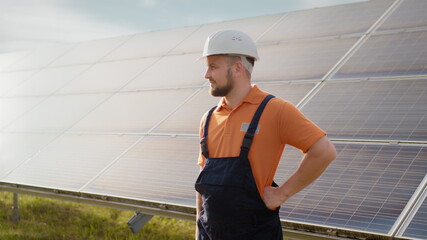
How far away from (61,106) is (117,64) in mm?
1609

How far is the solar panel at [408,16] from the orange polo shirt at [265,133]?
16.4 feet

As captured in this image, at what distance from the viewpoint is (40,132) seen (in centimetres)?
930

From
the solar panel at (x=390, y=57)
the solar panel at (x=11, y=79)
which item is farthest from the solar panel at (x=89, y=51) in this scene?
the solar panel at (x=390, y=57)

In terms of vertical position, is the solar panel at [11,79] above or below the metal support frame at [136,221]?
above

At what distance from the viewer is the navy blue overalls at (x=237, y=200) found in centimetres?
342

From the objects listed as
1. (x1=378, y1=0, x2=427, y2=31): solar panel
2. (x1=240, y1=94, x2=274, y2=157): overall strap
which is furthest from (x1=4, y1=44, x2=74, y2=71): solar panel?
Result: (x1=240, y1=94, x2=274, y2=157): overall strap

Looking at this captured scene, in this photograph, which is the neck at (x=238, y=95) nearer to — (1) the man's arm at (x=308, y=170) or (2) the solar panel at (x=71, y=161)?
(1) the man's arm at (x=308, y=170)

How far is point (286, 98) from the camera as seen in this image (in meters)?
6.71

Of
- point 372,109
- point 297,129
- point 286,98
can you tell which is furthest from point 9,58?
point 297,129

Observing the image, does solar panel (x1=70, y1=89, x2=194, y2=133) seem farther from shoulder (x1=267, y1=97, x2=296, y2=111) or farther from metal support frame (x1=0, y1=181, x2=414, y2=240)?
shoulder (x1=267, y1=97, x2=296, y2=111)

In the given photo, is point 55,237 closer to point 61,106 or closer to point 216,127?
point 61,106

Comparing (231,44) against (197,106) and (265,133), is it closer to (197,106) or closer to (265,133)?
(265,133)

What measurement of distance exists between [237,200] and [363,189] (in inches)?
72.6

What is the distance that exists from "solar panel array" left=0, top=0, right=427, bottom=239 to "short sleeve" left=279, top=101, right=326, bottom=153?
1351 millimetres
